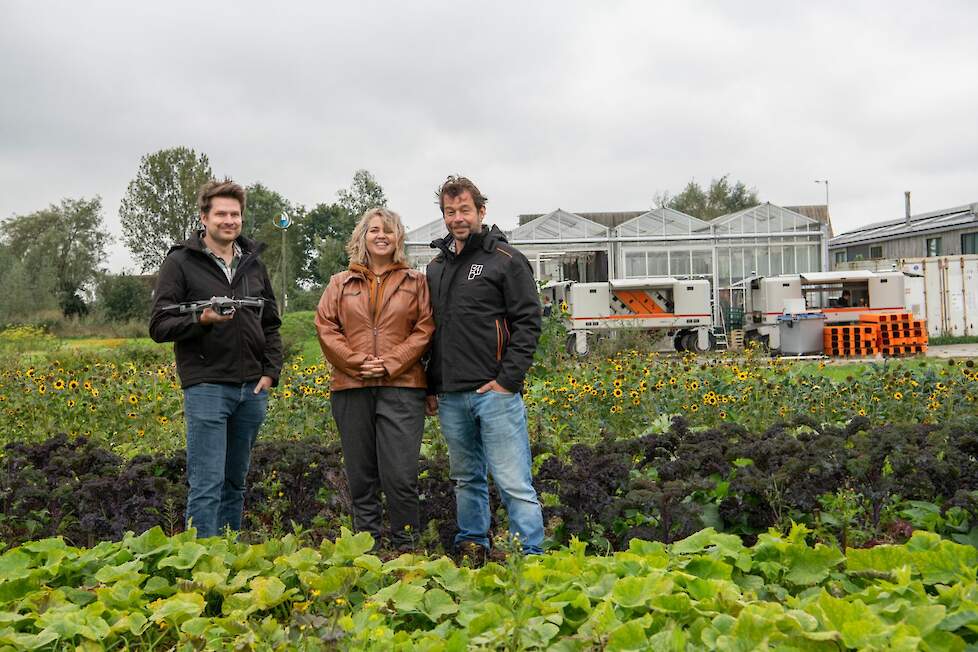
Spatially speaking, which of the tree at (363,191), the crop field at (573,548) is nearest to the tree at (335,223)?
the tree at (363,191)

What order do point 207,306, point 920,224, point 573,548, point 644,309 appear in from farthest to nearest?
1. point 920,224
2. point 644,309
3. point 207,306
4. point 573,548

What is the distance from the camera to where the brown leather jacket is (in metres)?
4.00

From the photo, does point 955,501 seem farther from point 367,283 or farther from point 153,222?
point 153,222

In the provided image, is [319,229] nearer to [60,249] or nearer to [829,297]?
[60,249]

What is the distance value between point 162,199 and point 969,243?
1424 inches

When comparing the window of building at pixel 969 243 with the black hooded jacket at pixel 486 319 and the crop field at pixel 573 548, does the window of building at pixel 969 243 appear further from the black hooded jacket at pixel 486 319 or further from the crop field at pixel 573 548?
the black hooded jacket at pixel 486 319

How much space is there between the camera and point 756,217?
27.8 meters

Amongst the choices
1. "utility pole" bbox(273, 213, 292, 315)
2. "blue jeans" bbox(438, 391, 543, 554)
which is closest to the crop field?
"blue jeans" bbox(438, 391, 543, 554)

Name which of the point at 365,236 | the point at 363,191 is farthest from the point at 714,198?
the point at 365,236

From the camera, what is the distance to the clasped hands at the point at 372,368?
12.9 feet

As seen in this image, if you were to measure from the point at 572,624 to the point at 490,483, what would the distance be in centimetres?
256

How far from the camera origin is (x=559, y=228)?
2778cm

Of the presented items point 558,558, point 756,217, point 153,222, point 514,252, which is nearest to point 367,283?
point 514,252

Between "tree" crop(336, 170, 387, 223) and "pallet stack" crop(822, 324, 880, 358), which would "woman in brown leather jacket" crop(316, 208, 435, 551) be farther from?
"tree" crop(336, 170, 387, 223)
